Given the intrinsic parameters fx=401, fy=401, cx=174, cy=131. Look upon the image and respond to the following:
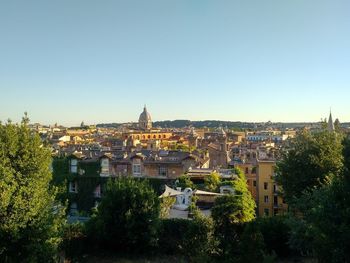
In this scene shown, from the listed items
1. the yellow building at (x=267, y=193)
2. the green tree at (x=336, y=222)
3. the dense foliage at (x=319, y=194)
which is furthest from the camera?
the yellow building at (x=267, y=193)

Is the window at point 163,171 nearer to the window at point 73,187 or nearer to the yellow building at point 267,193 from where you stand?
the window at point 73,187

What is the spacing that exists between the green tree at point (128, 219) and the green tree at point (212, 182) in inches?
371

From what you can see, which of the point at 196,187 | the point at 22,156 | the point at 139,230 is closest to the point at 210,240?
the point at 139,230

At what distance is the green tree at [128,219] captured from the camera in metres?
22.6

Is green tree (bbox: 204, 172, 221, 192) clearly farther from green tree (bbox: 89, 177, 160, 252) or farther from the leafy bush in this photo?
the leafy bush

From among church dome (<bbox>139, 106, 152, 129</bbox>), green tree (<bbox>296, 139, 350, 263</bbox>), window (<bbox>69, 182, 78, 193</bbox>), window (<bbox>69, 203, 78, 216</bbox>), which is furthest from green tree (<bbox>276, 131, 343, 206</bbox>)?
church dome (<bbox>139, 106, 152, 129</bbox>)

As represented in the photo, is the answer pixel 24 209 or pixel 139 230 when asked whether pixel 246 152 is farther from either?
pixel 24 209

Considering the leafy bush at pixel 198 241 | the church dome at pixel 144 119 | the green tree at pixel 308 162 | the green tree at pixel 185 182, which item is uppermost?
the church dome at pixel 144 119

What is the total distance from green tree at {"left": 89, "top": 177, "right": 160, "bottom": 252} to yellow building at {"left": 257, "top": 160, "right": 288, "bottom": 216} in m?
20.7

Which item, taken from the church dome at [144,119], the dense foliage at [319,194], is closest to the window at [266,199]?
the dense foliage at [319,194]

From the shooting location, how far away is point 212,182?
32938mm

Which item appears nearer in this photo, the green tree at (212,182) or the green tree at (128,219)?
the green tree at (128,219)

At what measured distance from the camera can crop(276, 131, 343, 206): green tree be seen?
1083 inches

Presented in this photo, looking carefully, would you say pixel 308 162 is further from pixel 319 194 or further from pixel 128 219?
pixel 128 219
